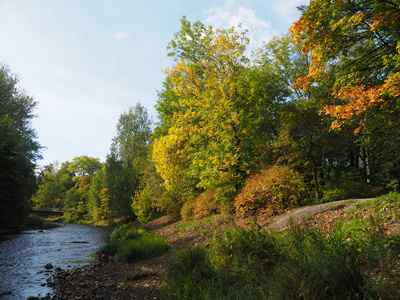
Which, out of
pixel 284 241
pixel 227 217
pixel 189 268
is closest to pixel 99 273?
pixel 189 268

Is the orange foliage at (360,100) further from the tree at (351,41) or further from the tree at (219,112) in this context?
the tree at (219,112)

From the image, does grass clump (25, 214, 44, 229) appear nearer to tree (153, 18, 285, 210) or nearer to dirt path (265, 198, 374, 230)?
tree (153, 18, 285, 210)

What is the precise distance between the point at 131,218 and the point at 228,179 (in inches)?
815

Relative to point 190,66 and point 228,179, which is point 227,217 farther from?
point 190,66

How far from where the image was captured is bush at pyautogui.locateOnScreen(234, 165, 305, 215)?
8773 millimetres

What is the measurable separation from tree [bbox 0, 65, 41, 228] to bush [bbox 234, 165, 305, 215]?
51.3 feet

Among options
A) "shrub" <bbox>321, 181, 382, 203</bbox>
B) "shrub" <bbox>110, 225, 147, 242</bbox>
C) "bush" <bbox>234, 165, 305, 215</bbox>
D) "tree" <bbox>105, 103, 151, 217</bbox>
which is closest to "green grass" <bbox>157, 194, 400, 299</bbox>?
"bush" <bbox>234, 165, 305, 215</bbox>

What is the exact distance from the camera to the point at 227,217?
33.7ft

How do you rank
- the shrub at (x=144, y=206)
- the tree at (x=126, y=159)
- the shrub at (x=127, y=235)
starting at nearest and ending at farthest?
the shrub at (x=127, y=235) → the shrub at (x=144, y=206) → the tree at (x=126, y=159)

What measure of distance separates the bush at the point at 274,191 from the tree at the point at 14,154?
51.3 ft

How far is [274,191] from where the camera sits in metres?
8.89

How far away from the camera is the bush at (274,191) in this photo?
877 cm

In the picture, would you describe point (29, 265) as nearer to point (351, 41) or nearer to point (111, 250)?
point (111, 250)

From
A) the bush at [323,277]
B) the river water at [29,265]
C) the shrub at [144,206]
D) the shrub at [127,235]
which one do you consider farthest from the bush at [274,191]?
the shrub at [144,206]
